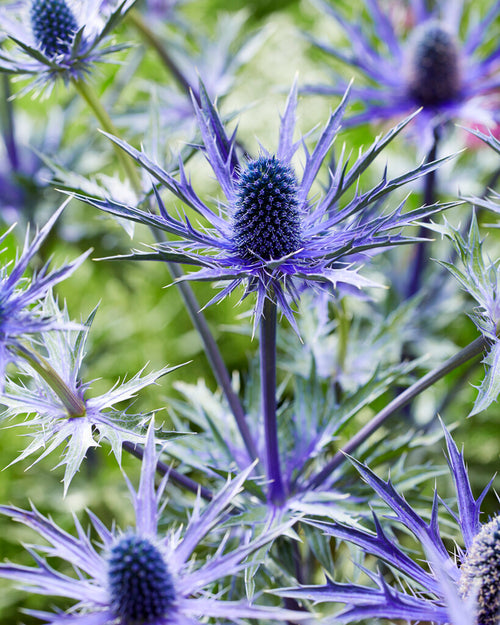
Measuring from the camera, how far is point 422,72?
1.17 m

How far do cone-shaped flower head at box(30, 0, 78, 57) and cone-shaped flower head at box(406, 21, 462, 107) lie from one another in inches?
27.5

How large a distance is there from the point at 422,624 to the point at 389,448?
455 mm

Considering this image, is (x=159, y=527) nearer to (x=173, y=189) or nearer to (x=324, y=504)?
(x=324, y=504)

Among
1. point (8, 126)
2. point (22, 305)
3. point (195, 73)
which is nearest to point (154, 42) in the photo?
point (195, 73)

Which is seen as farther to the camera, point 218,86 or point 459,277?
point 218,86

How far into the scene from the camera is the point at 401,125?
53 cm

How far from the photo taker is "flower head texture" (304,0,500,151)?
45.4 inches

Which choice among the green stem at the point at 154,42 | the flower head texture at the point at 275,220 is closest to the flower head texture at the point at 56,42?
the flower head texture at the point at 275,220

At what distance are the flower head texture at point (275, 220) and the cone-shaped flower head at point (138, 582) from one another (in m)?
0.24

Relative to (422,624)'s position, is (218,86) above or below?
above

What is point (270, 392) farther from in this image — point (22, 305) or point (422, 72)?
point (422, 72)

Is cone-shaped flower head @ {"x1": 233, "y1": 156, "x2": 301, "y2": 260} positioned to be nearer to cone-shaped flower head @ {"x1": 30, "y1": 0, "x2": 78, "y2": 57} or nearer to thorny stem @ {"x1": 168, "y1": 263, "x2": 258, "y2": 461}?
thorny stem @ {"x1": 168, "y1": 263, "x2": 258, "y2": 461}

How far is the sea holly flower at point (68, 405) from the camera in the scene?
2.02 ft

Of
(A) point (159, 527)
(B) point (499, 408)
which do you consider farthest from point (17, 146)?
(B) point (499, 408)
